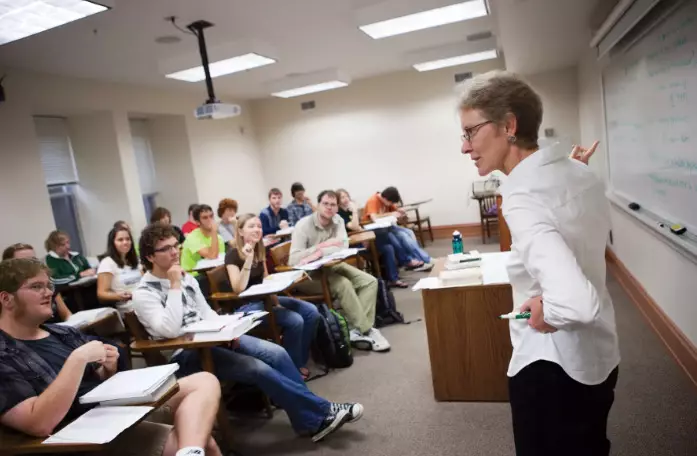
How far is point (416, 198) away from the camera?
8047mm

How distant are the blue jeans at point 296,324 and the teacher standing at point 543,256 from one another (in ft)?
6.64

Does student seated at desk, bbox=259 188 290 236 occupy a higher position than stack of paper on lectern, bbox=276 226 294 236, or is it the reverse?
student seated at desk, bbox=259 188 290 236

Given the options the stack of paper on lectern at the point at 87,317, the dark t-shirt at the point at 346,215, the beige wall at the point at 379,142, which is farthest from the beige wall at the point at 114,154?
the dark t-shirt at the point at 346,215

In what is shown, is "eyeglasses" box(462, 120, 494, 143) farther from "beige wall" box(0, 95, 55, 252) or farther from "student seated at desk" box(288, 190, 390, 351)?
"beige wall" box(0, 95, 55, 252)

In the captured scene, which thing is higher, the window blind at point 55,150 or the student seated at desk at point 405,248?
the window blind at point 55,150

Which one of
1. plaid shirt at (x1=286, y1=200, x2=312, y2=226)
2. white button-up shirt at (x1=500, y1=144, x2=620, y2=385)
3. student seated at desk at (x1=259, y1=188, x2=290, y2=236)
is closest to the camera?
white button-up shirt at (x1=500, y1=144, x2=620, y2=385)

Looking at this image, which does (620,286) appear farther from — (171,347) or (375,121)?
(375,121)

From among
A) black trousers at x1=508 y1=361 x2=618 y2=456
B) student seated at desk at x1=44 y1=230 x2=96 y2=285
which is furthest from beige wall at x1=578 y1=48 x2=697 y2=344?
student seated at desk at x1=44 y1=230 x2=96 y2=285

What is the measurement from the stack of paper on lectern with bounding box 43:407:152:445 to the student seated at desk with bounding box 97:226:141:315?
2.02m

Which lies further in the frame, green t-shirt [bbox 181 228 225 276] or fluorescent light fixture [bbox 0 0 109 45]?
green t-shirt [bbox 181 228 225 276]

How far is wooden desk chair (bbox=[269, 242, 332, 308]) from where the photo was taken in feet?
11.6

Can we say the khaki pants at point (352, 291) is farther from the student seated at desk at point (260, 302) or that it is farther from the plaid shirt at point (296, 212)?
the plaid shirt at point (296, 212)

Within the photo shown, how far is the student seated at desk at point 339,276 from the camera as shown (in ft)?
11.8

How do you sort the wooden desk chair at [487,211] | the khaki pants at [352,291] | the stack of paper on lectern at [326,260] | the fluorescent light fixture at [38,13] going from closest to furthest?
1. the fluorescent light fixture at [38,13]
2. the stack of paper on lectern at [326,260]
3. the khaki pants at [352,291]
4. the wooden desk chair at [487,211]
